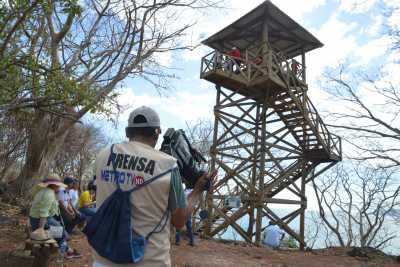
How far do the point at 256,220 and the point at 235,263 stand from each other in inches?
163

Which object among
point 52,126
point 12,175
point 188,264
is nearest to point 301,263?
point 188,264

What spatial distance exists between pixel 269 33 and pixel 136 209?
12.3 metres

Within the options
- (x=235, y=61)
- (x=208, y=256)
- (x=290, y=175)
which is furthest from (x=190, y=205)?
(x=290, y=175)

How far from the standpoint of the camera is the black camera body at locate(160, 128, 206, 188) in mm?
2419

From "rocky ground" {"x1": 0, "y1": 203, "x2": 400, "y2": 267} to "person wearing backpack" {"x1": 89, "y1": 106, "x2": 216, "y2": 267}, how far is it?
435 centimetres

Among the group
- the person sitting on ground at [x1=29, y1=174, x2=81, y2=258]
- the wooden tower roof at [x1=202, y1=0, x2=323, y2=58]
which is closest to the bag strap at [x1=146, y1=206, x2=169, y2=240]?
the person sitting on ground at [x1=29, y1=174, x2=81, y2=258]

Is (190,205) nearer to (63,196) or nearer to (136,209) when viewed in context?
(136,209)

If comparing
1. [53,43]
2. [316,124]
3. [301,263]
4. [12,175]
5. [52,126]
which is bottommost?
[301,263]

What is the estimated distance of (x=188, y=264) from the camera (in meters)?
6.68

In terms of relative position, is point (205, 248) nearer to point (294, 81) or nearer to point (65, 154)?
point (294, 81)

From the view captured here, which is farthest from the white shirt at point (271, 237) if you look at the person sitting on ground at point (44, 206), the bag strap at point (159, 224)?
the bag strap at point (159, 224)

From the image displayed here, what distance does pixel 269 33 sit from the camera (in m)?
13.2

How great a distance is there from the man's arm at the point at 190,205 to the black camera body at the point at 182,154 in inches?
4.0

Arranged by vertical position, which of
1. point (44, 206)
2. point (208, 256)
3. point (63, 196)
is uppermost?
point (63, 196)
